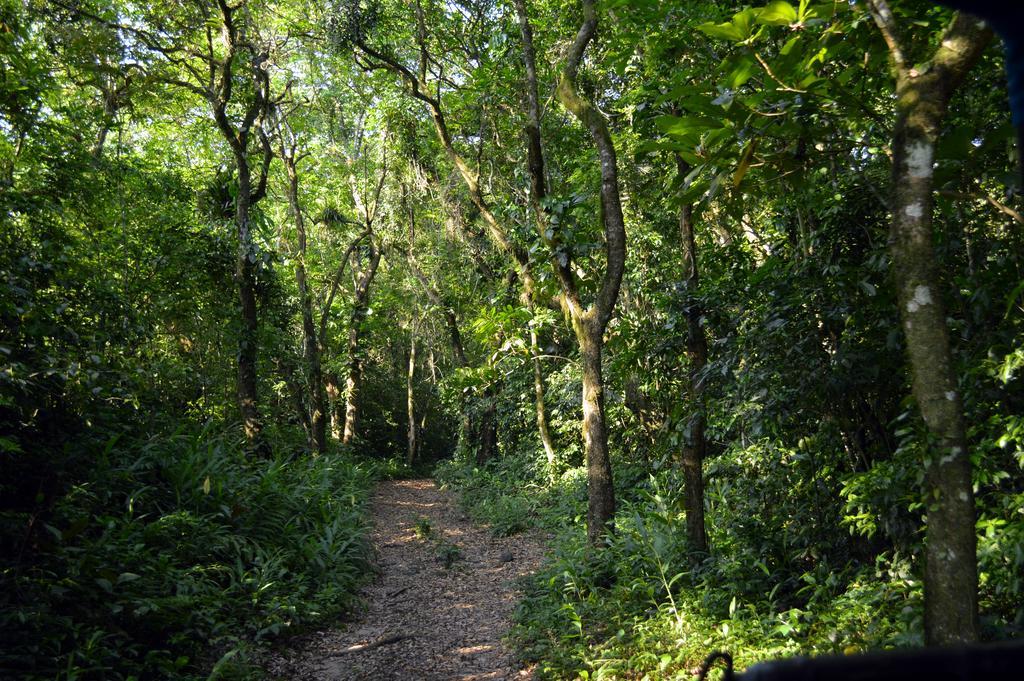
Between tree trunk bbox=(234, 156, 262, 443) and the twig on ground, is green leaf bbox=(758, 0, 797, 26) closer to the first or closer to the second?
the twig on ground

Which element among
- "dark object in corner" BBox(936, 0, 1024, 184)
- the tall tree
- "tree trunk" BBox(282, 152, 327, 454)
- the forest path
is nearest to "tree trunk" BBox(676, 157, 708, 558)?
the forest path

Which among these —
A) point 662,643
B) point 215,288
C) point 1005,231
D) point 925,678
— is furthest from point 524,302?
point 925,678

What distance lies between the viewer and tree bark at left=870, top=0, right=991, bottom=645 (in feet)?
7.42

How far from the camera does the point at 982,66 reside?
12.9 feet

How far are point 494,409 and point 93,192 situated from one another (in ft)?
39.9

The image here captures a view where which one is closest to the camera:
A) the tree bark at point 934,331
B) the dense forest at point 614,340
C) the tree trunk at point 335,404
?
the tree bark at point 934,331

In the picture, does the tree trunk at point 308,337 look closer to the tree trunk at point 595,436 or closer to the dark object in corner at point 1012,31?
the tree trunk at point 595,436

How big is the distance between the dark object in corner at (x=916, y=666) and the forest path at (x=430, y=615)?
5725mm

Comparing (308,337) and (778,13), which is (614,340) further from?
(308,337)

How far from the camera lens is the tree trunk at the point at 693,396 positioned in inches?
238

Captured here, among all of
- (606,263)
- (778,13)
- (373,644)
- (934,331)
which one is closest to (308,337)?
(373,644)

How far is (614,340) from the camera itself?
740cm

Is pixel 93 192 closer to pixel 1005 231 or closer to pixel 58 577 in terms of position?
pixel 58 577

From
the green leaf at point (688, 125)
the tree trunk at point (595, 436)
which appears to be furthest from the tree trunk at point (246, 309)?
the green leaf at point (688, 125)
